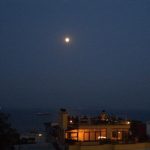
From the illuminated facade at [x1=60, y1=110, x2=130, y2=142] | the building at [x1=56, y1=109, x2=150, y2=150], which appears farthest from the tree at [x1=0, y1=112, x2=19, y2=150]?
the illuminated facade at [x1=60, y1=110, x2=130, y2=142]

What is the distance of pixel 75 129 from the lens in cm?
2831

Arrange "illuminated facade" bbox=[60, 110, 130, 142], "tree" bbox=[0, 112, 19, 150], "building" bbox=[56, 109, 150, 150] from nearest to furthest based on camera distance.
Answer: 1. "tree" bbox=[0, 112, 19, 150]
2. "building" bbox=[56, 109, 150, 150]
3. "illuminated facade" bbox=[60, 110, 130, 142]

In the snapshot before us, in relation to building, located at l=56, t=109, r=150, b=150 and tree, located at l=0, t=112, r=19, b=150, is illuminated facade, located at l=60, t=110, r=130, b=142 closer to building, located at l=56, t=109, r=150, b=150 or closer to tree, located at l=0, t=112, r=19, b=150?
building, located at l=56, t=109, r=150, b=150

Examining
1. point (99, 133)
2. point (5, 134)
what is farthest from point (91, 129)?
point (5, 134)

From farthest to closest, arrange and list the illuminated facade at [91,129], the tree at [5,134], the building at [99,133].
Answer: the illuminated facade at [91,129] < the building at [99,133] < the tree at [5,134]

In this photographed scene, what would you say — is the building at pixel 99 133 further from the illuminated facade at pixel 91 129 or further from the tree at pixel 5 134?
the tree at pixel 5 134

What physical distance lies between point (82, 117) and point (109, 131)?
2167mm

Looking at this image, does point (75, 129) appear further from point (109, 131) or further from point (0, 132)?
point (0, 132)

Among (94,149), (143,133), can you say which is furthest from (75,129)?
(143,133)

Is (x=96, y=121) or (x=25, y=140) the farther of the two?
(x=25, y=140)

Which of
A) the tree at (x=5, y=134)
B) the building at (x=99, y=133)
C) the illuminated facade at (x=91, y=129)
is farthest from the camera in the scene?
the illuminated facade at (x=91, y=129)

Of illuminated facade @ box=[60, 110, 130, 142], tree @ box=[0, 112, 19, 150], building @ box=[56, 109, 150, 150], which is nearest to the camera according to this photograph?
tree @ box=[0, 112, 19, 150]

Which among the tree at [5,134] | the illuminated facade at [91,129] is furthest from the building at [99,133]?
the tree at [5,134]

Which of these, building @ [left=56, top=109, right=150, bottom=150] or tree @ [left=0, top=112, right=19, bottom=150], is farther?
building @ [left=56, top=109, right=150, bottom=150]
